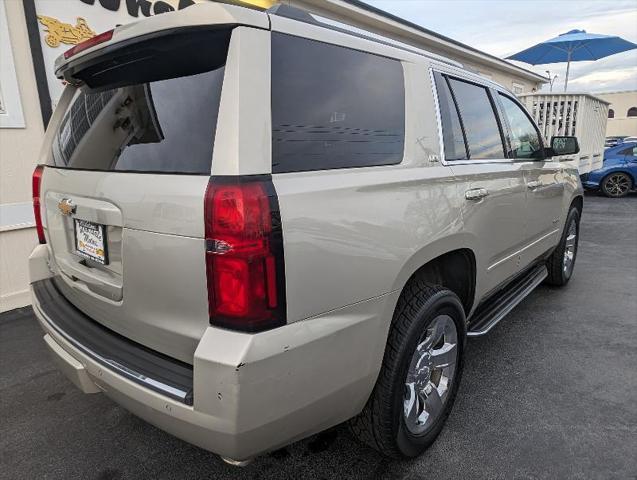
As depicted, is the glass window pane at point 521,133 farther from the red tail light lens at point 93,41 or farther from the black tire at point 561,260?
the red tail light lens at point 93,41

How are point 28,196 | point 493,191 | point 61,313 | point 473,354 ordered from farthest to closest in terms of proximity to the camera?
point 28,196 → point 473,354 → point 493,191 → point 61,313

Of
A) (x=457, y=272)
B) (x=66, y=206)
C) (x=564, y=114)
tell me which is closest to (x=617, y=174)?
(x=564, y=114)

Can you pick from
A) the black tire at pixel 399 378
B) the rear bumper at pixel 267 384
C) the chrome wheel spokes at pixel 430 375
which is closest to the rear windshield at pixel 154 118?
the rear bumper at pixel 267 384

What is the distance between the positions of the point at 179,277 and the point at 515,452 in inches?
76.0

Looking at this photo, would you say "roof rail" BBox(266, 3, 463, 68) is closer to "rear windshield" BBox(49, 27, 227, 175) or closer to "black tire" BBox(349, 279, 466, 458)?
"rear windshield" BBox(49, 27, 227, 175)

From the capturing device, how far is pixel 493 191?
271 centimetres

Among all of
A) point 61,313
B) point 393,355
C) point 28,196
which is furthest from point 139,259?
point 28,196

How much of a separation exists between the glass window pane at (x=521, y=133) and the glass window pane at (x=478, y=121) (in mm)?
327

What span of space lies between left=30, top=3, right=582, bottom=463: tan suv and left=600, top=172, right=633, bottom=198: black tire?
12.5 meters

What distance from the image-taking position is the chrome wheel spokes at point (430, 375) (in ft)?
7.20

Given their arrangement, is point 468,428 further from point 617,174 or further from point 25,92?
point 617,174

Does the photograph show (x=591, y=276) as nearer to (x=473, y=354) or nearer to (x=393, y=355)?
(x=473, y=354)

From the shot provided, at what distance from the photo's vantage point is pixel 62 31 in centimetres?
441

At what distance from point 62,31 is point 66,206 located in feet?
11.3
